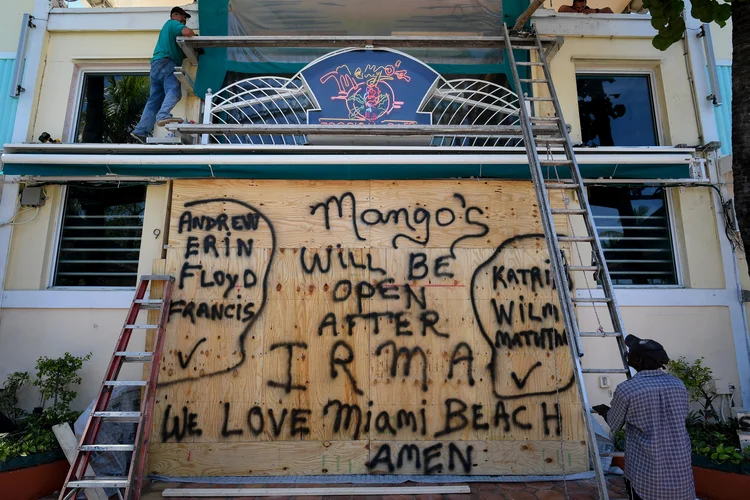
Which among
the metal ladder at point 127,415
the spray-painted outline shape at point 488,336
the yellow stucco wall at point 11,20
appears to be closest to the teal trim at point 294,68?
the spray-painted outline shape at point 488,336

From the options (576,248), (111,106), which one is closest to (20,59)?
(111,106)

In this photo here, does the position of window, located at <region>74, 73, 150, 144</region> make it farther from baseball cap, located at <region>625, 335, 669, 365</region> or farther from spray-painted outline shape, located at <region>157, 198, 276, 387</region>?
baseball cap, located at <region>625, 335, 669, 365</region>

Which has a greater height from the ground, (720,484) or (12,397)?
(12,397)

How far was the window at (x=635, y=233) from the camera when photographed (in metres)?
6.15

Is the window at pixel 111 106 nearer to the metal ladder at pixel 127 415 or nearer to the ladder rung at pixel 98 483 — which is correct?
the metal ladder at pixel 127 415

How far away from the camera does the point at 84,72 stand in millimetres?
6648

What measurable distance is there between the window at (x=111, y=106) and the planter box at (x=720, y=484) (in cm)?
807

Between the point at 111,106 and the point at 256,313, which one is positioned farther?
the point at 111,106

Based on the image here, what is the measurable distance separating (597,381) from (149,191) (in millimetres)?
6164

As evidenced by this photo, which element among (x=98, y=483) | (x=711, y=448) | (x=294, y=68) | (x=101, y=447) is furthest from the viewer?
(x=294, y=68)

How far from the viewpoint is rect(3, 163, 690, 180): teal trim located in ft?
17.8

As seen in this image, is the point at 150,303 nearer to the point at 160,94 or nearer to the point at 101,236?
the point at 101,236

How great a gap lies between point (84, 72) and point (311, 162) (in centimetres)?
399

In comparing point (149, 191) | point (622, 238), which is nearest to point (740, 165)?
point (622, 238)
